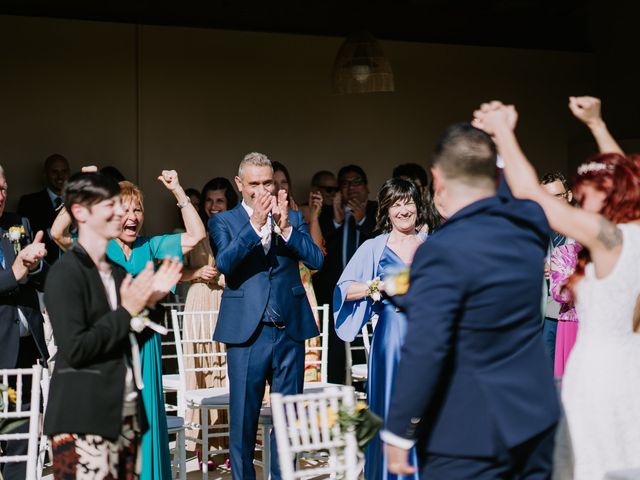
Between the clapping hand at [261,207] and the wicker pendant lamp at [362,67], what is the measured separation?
321 centimetres

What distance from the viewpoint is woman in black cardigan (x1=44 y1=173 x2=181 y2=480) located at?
11.2 ft

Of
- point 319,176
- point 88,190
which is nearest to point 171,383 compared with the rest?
point 88,190

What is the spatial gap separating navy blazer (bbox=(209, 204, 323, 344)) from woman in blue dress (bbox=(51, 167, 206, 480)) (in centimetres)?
28

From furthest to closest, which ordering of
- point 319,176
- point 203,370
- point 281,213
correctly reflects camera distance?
point 319,176 → point 203,370 → point 281,213

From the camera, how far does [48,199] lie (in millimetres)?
8109

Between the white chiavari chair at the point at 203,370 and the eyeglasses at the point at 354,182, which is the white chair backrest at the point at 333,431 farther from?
the eyeglasses at the point at 354,182

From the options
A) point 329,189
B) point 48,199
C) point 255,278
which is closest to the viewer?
point 255,278

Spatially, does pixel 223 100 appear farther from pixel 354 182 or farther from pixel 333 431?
pixel 333 431

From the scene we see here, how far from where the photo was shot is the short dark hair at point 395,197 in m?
5.30

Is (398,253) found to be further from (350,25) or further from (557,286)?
(350,25)

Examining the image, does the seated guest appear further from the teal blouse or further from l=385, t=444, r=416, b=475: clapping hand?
l=385, t=444, r=416, b=475: clapping hand

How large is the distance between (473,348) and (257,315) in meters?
2.51

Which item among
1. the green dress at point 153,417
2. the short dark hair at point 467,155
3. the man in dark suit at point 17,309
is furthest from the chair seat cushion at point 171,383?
the short dark hair at point 467,155

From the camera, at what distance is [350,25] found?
9.55m
